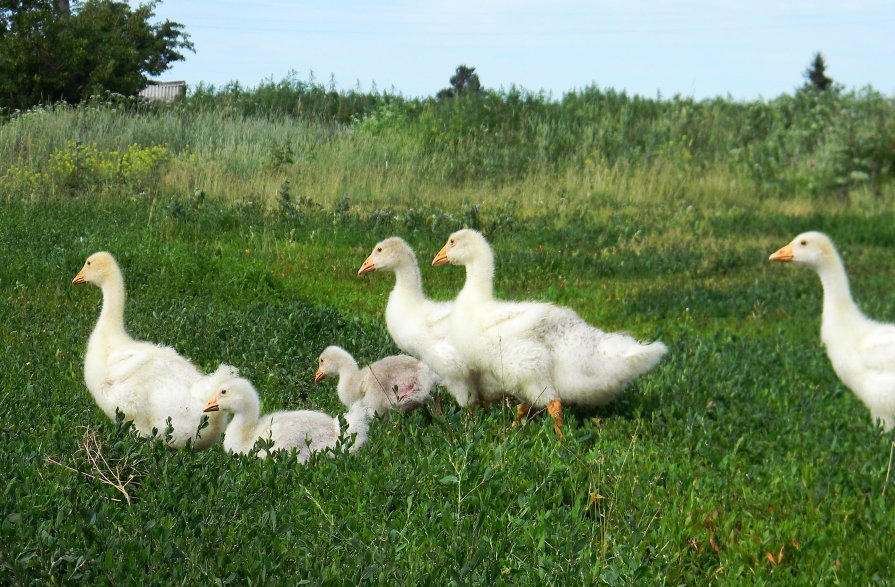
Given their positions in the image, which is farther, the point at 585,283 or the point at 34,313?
the point at 585,283

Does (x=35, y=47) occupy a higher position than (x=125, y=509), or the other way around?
(x=35, y=47)

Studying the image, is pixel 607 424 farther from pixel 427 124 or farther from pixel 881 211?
pixel 427 124

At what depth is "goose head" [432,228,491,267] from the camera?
7.57 m

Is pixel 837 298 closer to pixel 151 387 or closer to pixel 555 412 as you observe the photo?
pixel 555 412

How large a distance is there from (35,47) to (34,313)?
82.6 ft

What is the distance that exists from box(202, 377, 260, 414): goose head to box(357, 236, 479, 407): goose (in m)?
1.51

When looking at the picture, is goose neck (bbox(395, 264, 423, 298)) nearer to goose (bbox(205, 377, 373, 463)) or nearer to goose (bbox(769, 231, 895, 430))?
goose (bbox(205, 377, 373, 463))

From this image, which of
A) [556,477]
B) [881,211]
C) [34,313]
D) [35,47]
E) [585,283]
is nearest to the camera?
[556,477]

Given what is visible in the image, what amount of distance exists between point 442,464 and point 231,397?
1358 millimetres

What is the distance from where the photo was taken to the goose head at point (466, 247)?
757 cm

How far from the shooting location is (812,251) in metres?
8.12

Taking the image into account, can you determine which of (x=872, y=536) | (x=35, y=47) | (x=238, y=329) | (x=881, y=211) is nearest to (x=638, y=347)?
(x=872, y=536)

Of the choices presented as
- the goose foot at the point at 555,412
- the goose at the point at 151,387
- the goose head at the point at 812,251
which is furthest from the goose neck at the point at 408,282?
the goose head at the point at 812,251

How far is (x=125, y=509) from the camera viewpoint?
529 centimetres
